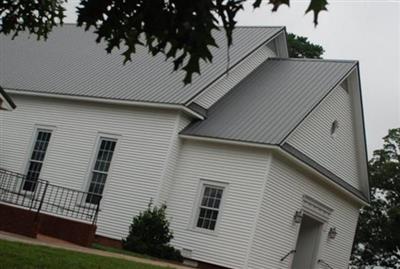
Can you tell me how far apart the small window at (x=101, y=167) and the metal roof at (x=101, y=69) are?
1665mm

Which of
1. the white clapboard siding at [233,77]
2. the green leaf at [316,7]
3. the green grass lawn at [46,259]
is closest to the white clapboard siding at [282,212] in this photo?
the white clapboard siding at [233,77]

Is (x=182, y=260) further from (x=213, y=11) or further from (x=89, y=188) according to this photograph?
(x=213, y=11)

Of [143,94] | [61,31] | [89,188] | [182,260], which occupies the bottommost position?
[182,260]

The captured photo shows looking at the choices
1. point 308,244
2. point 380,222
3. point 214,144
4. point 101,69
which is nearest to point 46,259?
point 214,144

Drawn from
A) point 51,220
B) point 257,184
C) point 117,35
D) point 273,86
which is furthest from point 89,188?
point 117,35

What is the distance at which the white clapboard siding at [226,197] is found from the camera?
19859 mm

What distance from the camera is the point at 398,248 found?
40.1m

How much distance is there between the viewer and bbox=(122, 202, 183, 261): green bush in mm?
19328

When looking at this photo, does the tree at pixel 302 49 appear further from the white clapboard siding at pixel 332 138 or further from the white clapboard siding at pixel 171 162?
the white clapboard siding at pixel 171 162

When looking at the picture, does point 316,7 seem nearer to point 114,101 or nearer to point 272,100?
point 114,101

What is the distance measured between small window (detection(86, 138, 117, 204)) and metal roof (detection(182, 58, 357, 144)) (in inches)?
115

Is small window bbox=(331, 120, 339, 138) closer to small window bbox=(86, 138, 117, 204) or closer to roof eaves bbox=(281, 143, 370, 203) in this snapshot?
roof eaves bbox=(281, 143, 370, 203)

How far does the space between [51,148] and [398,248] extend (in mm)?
24885

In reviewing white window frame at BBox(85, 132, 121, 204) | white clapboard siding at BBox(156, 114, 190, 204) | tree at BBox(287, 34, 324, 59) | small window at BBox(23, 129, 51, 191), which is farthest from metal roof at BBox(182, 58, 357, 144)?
tree at BBox(287, 34, 324, 59)
